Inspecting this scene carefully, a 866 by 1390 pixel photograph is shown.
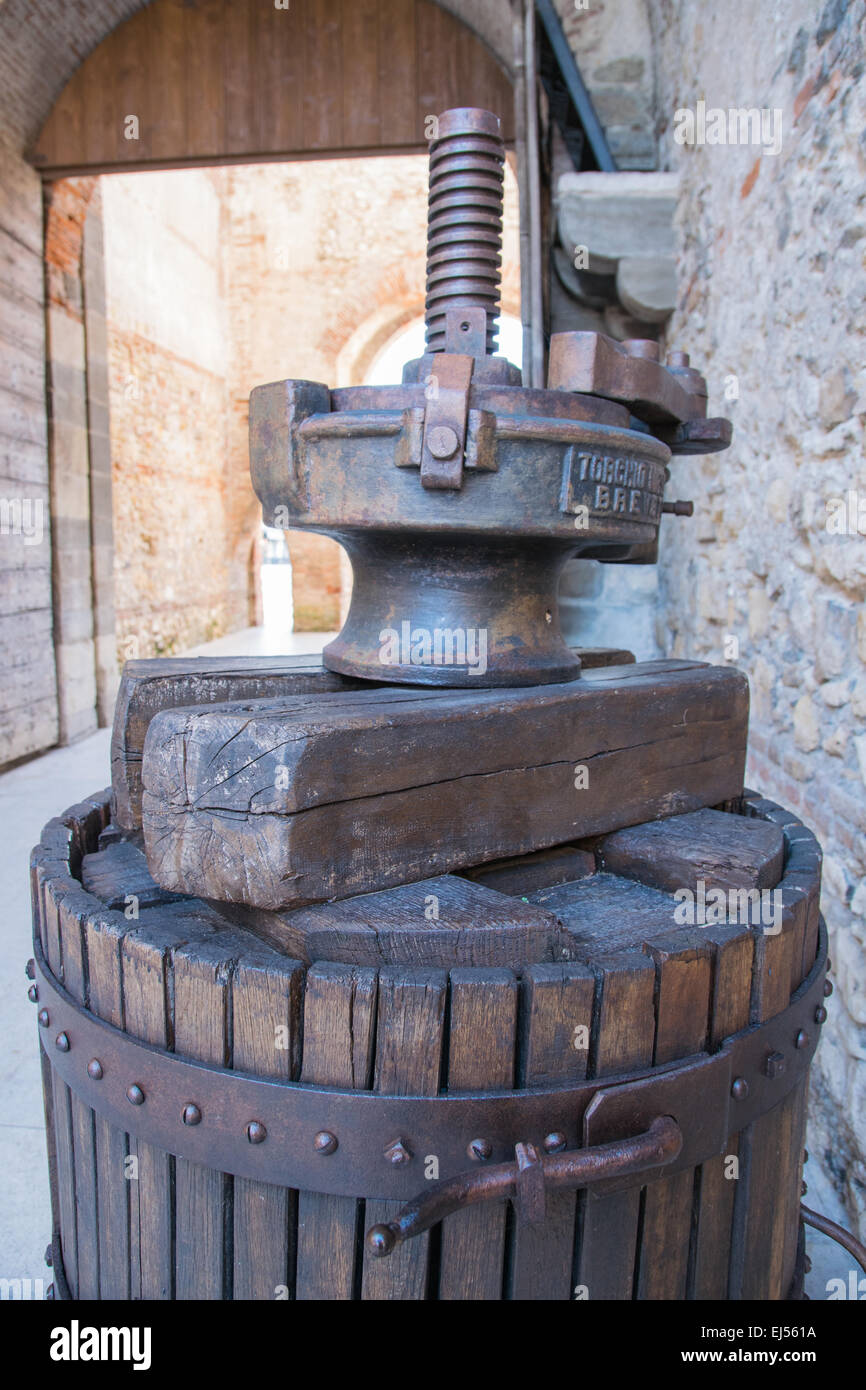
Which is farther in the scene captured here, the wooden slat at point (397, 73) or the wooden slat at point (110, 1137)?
the wooden slat at point (397, 73)

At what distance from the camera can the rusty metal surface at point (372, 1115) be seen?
3.63 ft

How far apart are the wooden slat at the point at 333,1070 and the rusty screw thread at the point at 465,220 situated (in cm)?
107

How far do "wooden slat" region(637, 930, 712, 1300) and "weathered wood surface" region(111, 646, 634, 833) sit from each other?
746 millimetres

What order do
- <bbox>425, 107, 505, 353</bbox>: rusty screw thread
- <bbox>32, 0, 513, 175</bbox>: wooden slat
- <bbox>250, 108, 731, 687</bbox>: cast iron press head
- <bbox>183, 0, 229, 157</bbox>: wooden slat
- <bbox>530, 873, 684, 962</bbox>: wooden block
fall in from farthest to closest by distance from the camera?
<bbox>183, 0, 229, 157</bbox>: wooden slat < <bbox>32, 0, 513, 175</bbox>: wooden slat < <bbox>425, 107, 505, 353</bbox>: rusty screw thread < <bbox>250, 108, 731, 687</bbox>: cast iron press head < <bbox>530, 873, 684, 962</bbox>: wooden block

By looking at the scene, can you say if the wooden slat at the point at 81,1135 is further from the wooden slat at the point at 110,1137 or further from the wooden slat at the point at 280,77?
the wooden slat at the point at 280,77

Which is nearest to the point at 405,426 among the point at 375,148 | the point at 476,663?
the point at 476,663

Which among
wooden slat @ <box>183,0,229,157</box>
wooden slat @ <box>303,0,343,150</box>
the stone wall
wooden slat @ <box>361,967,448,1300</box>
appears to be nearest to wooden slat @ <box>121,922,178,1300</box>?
wooden slat @ <box>361,967,448,1300</box>

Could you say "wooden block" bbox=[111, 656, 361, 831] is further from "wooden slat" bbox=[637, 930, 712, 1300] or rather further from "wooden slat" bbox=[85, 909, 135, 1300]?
"wooden slat" bbox=[637, 930, 712, 1300]

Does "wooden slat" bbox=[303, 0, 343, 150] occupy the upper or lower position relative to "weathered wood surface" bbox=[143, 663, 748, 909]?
upper

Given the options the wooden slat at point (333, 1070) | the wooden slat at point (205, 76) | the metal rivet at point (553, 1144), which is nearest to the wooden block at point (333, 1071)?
the wooden slat at point (333, 1070)

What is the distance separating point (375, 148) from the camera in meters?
5.88

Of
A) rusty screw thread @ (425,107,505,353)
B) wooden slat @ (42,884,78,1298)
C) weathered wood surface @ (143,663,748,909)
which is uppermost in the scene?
rusty screw thread @ (425,107,505,353)

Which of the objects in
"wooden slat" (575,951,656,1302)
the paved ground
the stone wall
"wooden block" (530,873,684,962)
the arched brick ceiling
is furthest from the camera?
the arched brick ceiling

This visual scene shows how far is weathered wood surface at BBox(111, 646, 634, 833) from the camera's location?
1.53 meters
